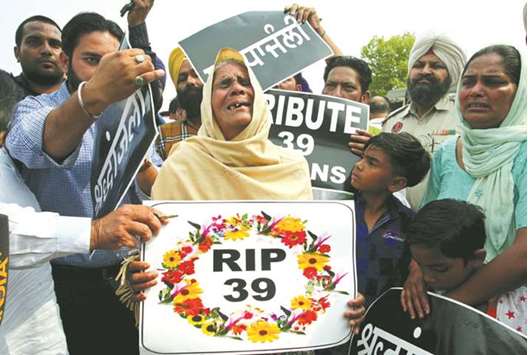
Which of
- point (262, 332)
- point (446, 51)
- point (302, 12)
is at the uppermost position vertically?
point (302, 12)

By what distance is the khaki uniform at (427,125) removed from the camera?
2650 mm

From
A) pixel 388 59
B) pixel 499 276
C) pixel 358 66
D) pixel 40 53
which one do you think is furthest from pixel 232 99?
pixel 388 59

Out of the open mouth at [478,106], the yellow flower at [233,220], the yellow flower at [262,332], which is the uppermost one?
the open mouth at [478,106]

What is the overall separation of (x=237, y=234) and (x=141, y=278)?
1.13 feet

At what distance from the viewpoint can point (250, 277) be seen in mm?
1925

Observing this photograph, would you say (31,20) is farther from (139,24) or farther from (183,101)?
(139,24)

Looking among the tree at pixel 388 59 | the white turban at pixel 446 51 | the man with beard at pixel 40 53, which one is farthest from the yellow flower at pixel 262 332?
the tree at pixel 388 59

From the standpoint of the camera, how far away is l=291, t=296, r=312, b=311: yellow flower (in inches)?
76.7

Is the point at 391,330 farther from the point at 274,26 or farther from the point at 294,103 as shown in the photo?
the point at 274,26

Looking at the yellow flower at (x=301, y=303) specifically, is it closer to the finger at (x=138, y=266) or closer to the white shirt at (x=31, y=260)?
the finger at (x=138, y=266)

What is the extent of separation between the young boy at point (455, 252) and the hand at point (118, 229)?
97cm

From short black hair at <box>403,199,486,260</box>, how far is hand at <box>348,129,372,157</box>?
614mm

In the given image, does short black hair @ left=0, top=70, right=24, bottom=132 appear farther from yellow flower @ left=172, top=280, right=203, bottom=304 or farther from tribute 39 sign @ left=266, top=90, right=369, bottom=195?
tribute 39 sign @ left=266, top=90, right=369, bottom=195

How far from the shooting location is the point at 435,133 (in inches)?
108
